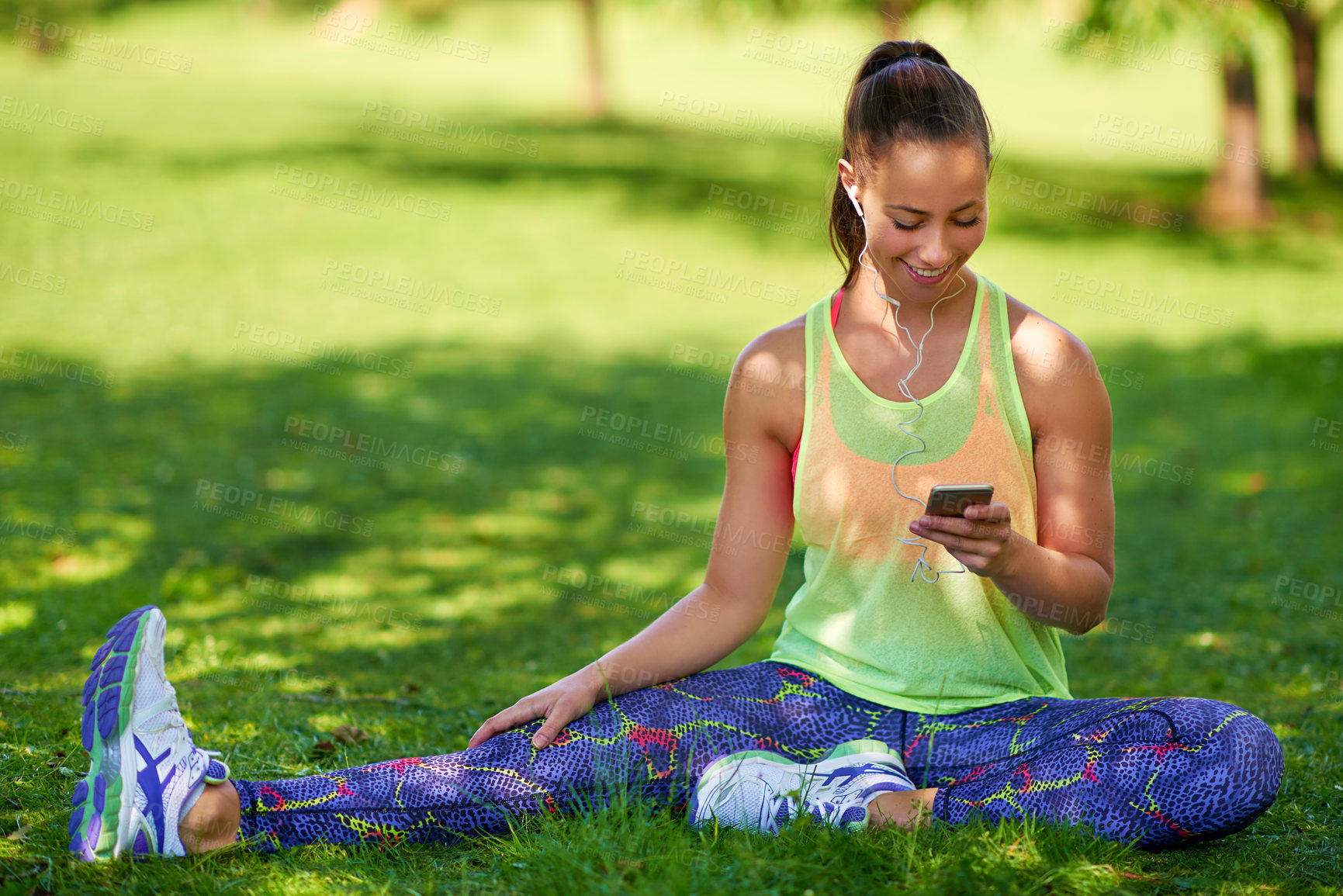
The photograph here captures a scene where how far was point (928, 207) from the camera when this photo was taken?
282 cm

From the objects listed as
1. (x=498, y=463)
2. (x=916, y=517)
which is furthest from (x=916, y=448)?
(x=498, y=463)

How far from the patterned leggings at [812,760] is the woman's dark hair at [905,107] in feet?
4.28

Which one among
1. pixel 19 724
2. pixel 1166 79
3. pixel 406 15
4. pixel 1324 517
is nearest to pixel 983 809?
pixel 19 724

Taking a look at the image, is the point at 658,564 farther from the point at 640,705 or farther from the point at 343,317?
the point at 343,317

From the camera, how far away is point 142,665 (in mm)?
2646

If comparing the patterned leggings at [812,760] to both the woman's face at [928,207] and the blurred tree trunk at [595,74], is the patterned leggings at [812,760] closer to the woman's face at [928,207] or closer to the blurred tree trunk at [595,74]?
the woman's face at [928,207]

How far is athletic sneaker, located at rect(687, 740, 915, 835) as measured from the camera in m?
2.74

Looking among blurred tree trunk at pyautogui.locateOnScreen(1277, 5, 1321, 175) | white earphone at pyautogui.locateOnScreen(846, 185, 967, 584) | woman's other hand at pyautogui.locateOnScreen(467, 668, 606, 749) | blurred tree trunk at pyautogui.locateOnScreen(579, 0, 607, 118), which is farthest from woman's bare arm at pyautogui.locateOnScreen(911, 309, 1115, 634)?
blurred tree trunk at pyautogui.locateOnScreen(579, 0, 607, 118)

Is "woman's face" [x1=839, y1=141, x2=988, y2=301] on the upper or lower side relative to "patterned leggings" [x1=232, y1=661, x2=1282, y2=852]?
upper

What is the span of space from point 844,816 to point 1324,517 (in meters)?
6.15

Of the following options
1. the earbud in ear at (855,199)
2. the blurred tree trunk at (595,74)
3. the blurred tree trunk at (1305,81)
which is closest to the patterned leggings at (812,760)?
the earbud in ear at (855,199)

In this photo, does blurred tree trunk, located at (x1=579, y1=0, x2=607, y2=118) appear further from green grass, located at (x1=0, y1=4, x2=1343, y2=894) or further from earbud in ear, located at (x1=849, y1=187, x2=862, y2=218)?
earbud in ear, located at (x1=849, y1=187, x2=862, y2=218)

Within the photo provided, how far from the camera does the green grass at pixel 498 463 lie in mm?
2707

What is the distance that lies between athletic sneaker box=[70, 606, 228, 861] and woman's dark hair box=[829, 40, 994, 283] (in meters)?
2.00
